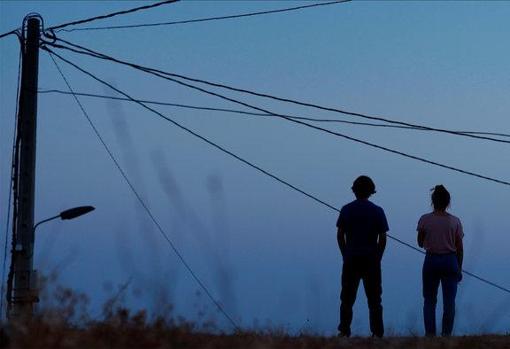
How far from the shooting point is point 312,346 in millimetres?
9633

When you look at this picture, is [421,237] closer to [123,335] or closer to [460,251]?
[460,251]

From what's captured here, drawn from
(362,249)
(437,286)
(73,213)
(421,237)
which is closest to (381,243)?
(362,249)

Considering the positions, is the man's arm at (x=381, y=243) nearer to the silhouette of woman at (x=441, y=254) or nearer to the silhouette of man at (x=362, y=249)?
the silhouette of man at (x=362, y=249)

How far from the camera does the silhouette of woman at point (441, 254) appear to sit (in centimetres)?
1166

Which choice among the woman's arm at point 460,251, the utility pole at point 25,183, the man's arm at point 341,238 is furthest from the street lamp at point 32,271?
the woman's arm at point 460,251

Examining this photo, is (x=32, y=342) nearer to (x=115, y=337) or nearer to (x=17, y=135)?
(x=115, y=337)

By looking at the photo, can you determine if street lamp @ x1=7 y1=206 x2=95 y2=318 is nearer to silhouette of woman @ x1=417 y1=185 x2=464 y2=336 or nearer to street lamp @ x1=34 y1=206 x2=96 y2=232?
street lamp @ x1=34 y1=206 x2=96 y2=232

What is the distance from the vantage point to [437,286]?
1193cm

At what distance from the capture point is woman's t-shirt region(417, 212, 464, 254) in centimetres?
1164

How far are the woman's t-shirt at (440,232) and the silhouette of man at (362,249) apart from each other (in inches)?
19.4

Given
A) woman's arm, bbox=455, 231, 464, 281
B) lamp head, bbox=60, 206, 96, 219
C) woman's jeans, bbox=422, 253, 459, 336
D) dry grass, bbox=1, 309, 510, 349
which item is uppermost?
lamp head, bbox=60, 206, 96, 219

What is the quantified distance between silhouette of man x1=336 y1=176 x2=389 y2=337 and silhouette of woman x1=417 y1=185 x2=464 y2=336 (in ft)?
1.73

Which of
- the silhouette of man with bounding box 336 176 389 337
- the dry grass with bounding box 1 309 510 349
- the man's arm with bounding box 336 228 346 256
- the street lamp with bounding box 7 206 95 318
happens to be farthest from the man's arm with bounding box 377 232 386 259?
the street lamp with bounding box 7 206 95 318

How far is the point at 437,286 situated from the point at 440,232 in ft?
2.24
